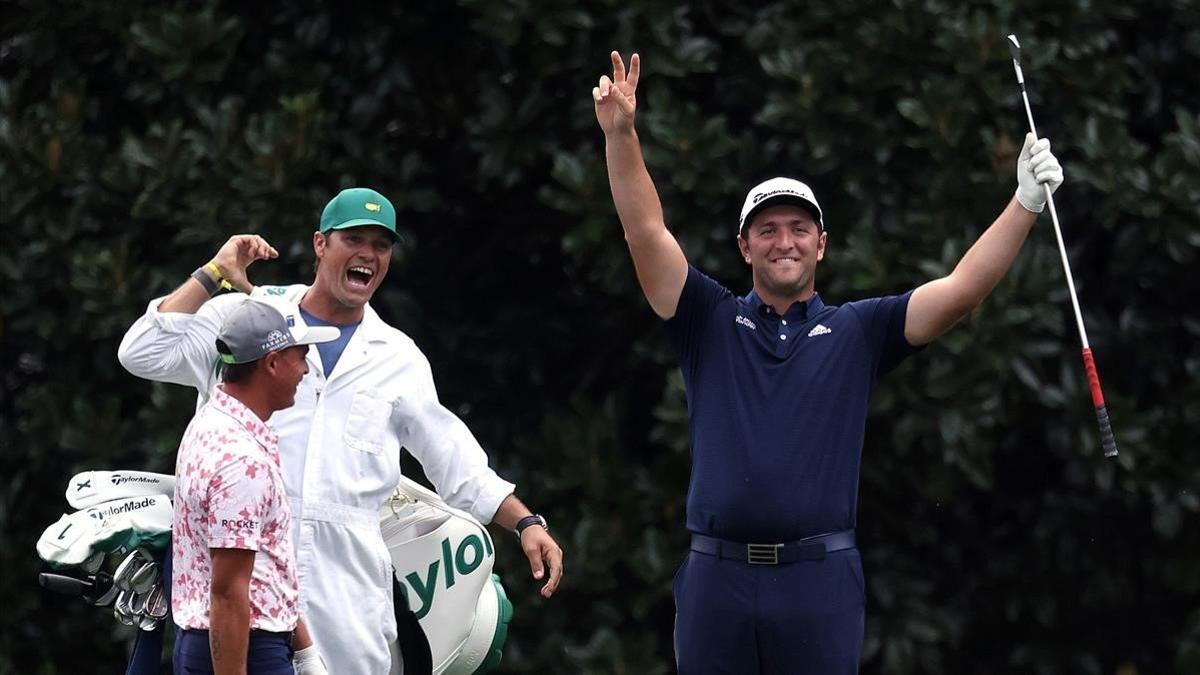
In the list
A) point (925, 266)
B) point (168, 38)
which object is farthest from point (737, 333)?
point (168, 38)

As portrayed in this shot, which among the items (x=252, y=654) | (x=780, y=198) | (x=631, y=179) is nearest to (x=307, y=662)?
(x=252, y=654)

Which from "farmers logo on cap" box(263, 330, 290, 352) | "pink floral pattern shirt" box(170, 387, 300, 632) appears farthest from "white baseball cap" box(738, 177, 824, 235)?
"pink floral pattern shirt" box(170, 387, 300, 632)

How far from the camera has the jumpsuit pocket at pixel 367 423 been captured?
218 inches

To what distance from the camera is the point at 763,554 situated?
17.2 ft

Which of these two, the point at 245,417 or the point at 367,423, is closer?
the point at 245,417

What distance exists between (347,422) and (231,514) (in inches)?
40.4

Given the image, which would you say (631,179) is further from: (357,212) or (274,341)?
(274,341)

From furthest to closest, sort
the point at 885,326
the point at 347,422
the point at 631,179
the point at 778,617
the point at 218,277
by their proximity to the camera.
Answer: the point at 218,277
the point at 347,422
the point at 885,326
the point at 631,179
the point at 778,617

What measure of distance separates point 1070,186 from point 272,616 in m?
4.29

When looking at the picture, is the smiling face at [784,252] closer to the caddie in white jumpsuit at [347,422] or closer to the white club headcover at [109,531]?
the caddie in white jumpsuit at [347,422]

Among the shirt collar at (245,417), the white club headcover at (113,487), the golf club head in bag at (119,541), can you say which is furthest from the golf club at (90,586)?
the shirt collar at (245,417)

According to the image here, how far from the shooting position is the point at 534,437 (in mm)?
8180

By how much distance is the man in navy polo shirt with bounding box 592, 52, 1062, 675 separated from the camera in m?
5.22

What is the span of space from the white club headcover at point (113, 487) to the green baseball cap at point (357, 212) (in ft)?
2.74
